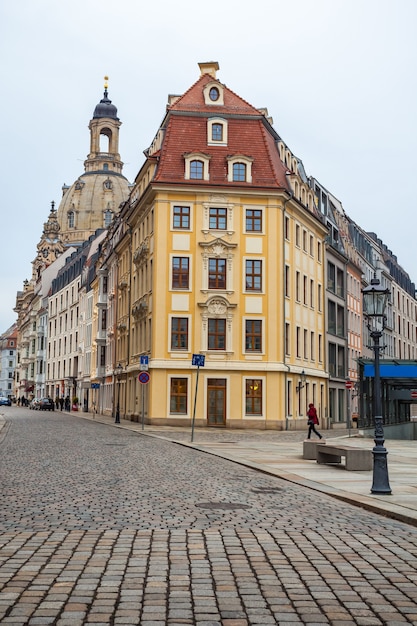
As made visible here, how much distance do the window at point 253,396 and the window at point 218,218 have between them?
9192 millimetres

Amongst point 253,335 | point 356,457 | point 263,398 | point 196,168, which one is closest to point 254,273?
point 253,335

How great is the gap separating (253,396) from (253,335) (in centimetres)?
354

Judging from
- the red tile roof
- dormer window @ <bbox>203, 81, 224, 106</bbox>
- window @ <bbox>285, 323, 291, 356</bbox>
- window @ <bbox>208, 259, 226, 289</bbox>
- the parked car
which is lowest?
the parked car

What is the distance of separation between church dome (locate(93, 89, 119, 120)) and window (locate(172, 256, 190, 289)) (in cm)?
12592

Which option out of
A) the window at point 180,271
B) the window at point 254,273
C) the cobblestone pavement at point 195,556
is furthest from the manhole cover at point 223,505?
the window at point 254,273

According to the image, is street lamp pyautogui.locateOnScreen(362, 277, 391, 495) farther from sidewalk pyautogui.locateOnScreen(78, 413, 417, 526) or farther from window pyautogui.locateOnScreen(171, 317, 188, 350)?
window pyautogui.locateOnScreen(171, 317, 188, 350)

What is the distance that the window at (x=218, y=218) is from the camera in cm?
4669

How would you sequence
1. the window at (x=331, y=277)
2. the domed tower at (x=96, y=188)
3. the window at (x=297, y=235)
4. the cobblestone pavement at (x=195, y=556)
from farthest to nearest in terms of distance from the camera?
1. the domed tower at (x=96, y=188)
2. the window at (x=331, y=277)
3. the window at (x=297, y=235)
4. the cobblestone pavement at (x=195, y=556)

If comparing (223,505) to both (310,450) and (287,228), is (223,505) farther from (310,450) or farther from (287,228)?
(287,228)

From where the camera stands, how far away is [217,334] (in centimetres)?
4578

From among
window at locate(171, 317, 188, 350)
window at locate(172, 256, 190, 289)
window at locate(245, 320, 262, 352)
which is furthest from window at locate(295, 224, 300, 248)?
window at locate(171, 317, 188, 350)

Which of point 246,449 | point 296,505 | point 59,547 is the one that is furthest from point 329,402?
point 59,547

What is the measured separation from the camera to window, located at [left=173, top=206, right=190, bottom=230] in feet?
152

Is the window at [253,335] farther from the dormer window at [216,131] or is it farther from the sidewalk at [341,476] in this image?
the sidewalk at [341,476]
